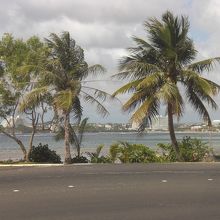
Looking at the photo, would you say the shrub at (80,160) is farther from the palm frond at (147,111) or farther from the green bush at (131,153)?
the palm frond at (147,111)

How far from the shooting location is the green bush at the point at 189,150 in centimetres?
2543

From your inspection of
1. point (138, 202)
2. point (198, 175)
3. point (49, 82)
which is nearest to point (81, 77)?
point (49, 82)

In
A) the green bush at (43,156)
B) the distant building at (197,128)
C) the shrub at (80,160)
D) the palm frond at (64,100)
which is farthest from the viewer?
the distant building at (197,128)

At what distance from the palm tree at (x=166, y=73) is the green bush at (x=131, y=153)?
50.6 inches

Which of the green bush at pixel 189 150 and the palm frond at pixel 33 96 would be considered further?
the green bush at pixel 189 150

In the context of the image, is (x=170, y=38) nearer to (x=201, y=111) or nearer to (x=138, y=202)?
(x=201, y=111)

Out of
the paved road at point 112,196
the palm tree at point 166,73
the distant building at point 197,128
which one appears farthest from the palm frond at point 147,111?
the paved road at point 112,196

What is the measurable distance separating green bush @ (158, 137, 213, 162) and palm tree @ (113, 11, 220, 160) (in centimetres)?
40

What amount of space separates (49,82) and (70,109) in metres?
1.79

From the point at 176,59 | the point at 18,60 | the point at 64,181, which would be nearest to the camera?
the point at 64,181

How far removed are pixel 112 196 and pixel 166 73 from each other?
14.5m

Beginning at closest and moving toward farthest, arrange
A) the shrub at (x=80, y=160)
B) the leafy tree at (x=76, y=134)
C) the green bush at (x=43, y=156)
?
the shrub at (x=80, y=160), the green bush at (x=43, y=156), the leafy tree at (x=76, y=134)

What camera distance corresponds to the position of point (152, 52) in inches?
1032

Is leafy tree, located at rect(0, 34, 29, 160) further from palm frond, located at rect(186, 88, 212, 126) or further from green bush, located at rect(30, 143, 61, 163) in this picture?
palm frond, located at rect(186, 88, 212, 126)
